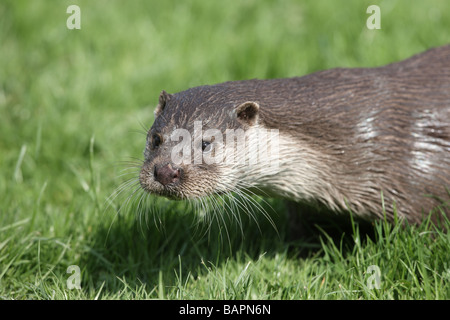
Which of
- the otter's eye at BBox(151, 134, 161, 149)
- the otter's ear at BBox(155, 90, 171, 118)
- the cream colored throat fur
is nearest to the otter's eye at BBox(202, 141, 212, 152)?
the cream colored throat fur

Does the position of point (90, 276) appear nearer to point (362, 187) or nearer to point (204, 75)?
point (362, 187)

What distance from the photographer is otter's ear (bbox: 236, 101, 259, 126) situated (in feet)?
10.4

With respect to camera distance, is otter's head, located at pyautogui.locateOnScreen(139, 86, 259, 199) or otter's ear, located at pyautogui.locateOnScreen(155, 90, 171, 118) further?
otter's ear, located at pyautogui.locateOnScreen(155, 90, 171, 118)

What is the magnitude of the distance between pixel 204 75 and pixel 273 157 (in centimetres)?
224

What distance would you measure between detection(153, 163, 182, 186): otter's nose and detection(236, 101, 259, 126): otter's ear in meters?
0.44

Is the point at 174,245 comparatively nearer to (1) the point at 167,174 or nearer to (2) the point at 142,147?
(1) the point at 167,174

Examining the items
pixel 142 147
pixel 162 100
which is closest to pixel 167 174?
pixel 162 100

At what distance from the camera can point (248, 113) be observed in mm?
3211

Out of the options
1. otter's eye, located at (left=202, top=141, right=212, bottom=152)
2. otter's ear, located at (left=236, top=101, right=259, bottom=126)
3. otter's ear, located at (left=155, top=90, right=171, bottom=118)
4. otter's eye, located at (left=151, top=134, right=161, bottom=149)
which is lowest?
otter's eye, located at (left=202, top=141, right=212, bottom=152)

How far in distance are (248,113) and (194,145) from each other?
0.33 metres

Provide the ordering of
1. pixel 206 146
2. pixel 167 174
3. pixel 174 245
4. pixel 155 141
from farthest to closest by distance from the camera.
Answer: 1. pixel 174 245
2. pixel 155 141
3. pixel 206 146
4. pixel 167 174

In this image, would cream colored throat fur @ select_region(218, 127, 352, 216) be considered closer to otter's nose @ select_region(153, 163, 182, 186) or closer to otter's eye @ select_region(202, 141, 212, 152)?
otter's eye @ select_region(202, 141, 212, 152)
